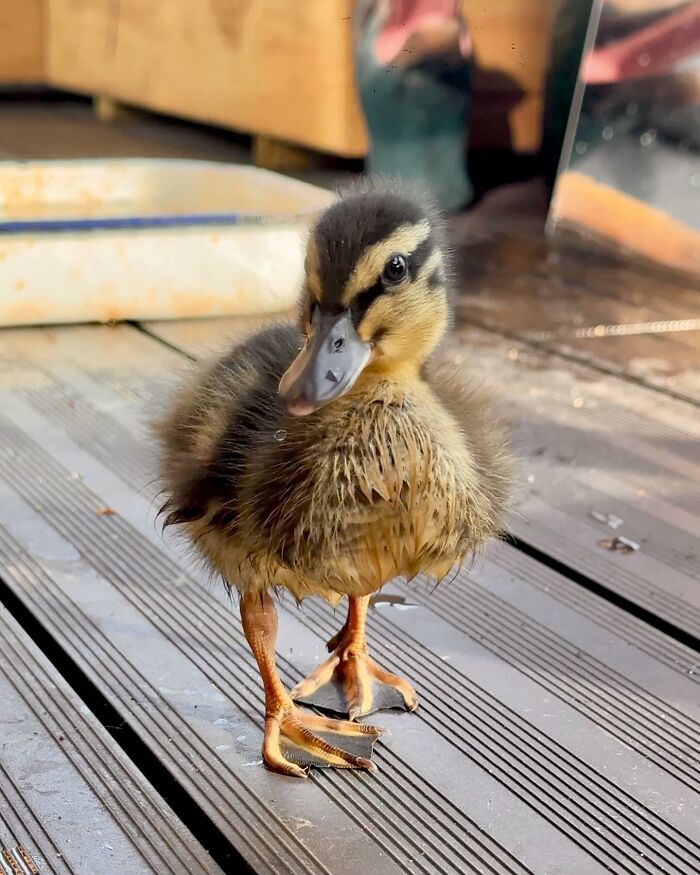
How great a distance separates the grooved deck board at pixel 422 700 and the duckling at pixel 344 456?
0.27 ft

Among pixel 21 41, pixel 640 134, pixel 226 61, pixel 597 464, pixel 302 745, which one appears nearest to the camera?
pixel 302 745

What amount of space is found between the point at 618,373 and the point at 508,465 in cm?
144

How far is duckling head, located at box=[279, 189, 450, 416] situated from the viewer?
3.75ft

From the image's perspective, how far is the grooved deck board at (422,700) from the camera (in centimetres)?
122

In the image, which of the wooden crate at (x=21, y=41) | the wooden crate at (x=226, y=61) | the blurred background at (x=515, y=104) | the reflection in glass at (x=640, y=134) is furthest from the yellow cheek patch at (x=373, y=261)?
the wooden crate at (x=21, y=41)

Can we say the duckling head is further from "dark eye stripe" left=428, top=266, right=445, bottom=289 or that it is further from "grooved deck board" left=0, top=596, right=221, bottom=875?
"grooved deck board" left=0, top=596, right=221, bottom=875

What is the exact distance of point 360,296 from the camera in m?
1.17

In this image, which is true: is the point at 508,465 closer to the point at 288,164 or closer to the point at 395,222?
the point at 395,222

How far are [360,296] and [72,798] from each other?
59 centimetres

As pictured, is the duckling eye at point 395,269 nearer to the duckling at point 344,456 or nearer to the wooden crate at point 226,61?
the duckling at point 344,456

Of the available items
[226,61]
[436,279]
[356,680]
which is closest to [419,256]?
[436,279]

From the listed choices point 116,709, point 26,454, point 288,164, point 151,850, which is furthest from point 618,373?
point 288,164

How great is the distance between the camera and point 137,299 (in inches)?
116

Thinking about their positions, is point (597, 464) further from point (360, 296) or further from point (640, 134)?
point (640, 134)
